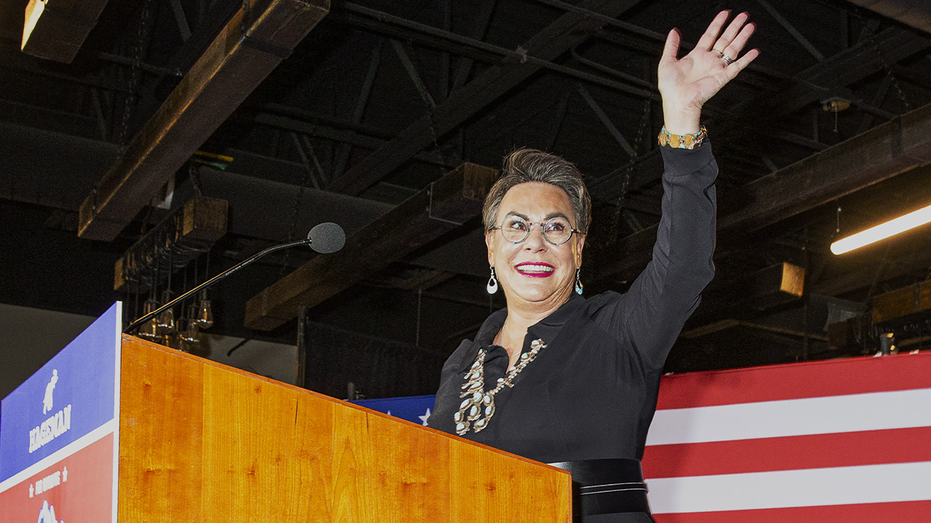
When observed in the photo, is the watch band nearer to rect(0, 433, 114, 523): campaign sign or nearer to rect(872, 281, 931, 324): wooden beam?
rect(0, 433, 114, 523): campaign sign

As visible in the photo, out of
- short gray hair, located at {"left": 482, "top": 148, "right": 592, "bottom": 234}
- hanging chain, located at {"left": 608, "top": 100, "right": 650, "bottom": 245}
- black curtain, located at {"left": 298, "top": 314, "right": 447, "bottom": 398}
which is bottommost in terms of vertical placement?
short gray hair, located at {"left": 482, "top": 148, "right": 592, "bottom": 234}

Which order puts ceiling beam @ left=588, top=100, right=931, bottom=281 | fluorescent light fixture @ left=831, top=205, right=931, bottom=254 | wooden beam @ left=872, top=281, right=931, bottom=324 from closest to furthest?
1. ceiling beam @ left=588, top=100, right=931, bottom=281
2. fluorescent light fixture @ left=831, top=205, right=931, bottom=254
3. wooden beam @ left=872, top=281, right=931, bottom=324

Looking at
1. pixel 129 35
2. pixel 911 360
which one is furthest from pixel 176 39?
pixel 911 360

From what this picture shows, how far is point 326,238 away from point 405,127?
195 inches

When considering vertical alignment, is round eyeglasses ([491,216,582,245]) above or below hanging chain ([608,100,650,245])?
below

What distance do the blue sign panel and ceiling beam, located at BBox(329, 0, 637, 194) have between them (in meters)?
3.87

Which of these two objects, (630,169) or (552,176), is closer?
(552,176)

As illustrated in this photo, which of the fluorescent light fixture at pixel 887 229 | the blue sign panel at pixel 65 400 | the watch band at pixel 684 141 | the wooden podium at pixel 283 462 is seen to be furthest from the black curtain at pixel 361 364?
the wooden podium at pixel 283 462

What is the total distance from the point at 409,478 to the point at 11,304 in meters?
7.20

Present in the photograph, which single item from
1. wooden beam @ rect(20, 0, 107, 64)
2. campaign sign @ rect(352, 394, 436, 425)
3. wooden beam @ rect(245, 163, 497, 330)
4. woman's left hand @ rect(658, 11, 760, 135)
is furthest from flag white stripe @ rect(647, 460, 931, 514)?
wooden beam @ rect(20, 0, 107, 64)

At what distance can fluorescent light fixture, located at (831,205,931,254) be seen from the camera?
5582 mm

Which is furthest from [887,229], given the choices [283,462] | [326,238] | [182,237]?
[283,462]

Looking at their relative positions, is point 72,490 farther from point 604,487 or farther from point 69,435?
point 604,487

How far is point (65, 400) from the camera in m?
1.24
